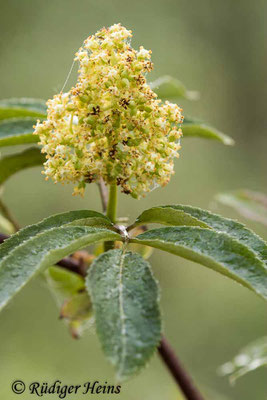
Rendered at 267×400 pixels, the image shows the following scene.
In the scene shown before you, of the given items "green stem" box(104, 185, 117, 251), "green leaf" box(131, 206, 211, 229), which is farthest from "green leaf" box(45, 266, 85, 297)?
"green leaf" box(131, 206, 211, 229)

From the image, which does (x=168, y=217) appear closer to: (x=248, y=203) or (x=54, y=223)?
(x=54, y=223)

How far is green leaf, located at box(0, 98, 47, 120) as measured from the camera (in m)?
1.47

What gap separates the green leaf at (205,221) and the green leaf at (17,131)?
1.33 ft

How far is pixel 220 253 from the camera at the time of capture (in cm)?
92

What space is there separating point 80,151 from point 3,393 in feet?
10.8

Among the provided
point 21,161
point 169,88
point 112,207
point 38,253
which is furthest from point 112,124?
point 169,88

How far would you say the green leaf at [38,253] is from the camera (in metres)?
0.84

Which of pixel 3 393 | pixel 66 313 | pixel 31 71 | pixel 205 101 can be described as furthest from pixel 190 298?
pixel 66 313

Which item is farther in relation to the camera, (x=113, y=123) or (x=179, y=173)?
(x=179, y=173)

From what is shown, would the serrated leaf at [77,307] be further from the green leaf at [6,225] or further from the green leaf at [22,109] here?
the green leaf at [22,109]

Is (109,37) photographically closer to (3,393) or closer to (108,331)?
(108,331)

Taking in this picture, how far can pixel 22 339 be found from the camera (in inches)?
196

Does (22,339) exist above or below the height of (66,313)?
above

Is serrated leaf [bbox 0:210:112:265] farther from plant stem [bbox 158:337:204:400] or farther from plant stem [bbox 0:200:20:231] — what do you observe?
plant stem [bbox 0:200:20:231]
